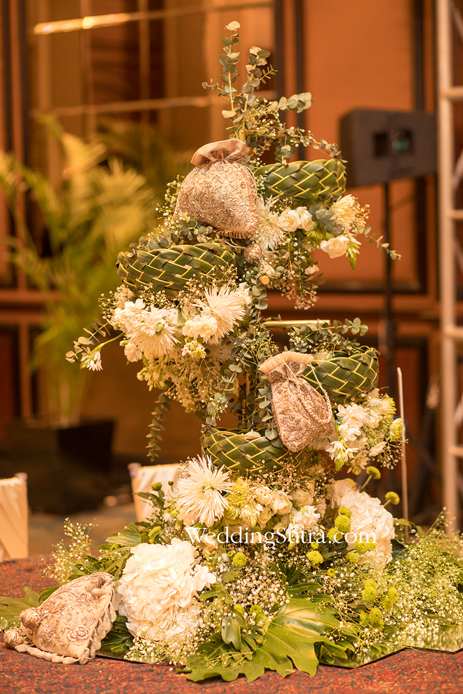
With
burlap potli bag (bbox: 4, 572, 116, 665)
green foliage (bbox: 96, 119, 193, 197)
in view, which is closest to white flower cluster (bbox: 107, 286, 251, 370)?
burlap potli bag (bbox: 4, 572, 116, 665)

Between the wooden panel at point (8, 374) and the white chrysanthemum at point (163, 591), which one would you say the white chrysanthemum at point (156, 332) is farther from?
the wooden panel at point (8, 374)

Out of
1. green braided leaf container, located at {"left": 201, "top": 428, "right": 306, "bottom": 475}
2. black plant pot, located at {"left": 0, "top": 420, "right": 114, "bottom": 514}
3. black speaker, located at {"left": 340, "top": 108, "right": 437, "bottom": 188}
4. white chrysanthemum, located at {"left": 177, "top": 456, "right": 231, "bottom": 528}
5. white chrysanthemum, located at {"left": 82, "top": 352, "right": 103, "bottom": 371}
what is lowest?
black plant pot, located at {"left": 0, "top": 420, "right": 114, "bottom": 514}

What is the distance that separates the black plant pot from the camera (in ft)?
17.0

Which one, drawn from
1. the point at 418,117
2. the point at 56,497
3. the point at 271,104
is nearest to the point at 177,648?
the point at 271,104

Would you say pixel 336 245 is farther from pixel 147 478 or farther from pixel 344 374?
pixel 147 478

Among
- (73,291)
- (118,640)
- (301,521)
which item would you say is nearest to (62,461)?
(73,291)

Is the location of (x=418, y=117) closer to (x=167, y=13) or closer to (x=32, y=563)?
(x=167, y=13)

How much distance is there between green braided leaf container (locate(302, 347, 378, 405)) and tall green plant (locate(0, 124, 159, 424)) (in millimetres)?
3815

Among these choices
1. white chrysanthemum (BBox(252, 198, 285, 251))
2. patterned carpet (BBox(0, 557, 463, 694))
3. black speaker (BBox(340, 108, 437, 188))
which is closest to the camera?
patterned carpet (BBox(0, 557, 463, 694))

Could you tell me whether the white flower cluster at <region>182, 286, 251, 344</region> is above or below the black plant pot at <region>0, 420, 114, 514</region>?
above

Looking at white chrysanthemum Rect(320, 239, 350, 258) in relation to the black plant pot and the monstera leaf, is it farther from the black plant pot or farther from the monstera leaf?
the black plant pot

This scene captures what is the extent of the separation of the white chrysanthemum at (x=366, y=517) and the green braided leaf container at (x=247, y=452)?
177 millimetres

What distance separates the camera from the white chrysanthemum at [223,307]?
1.62 meters

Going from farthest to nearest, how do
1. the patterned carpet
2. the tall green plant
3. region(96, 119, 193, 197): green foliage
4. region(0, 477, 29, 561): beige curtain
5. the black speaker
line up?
region(96, 119, 193, 197): green foliage → the tall green plant → the black speaker → region(0, 477, 29, 561): beige curtain → the patterned carpet
